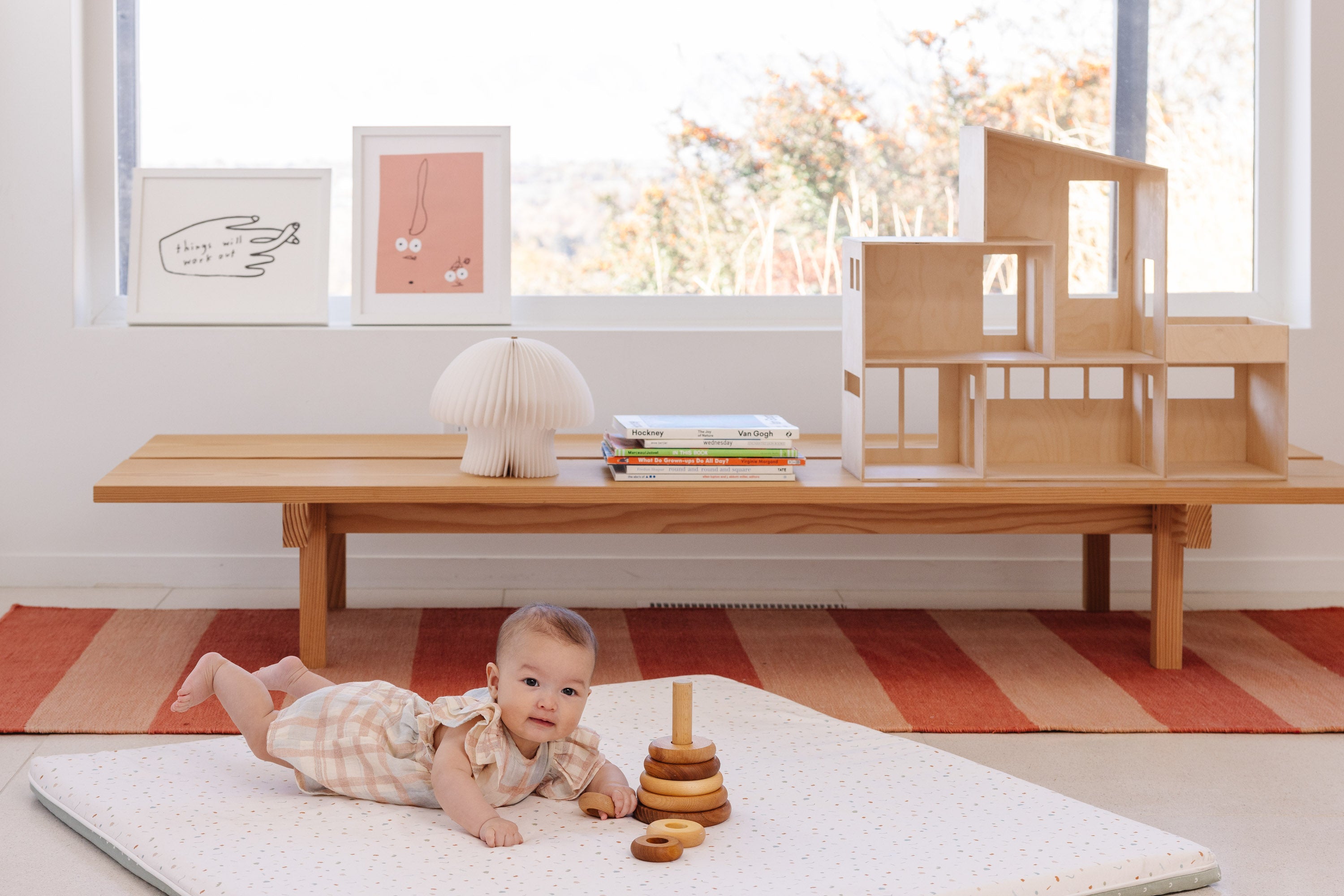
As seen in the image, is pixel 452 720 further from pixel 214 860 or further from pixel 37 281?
pixel 37 281

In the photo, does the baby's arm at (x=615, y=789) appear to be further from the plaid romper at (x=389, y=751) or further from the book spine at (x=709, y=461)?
the book spine at (x=709, y=461)

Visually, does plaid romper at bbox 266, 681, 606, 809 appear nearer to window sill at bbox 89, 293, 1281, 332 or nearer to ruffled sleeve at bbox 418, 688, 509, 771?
ruffled sleeve at bbox 418, 688, 509, 771

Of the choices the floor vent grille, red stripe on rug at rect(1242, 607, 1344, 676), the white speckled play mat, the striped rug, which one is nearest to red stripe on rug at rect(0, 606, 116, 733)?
the striped rug

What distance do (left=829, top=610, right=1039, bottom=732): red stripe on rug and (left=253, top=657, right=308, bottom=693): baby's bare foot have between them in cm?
97

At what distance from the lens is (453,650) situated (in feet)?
8.87

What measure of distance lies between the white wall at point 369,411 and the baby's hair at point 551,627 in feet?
4.86

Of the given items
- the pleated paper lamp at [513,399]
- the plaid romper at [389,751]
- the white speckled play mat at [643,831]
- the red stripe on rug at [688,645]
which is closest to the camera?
the white speckled play mat at [643,831]

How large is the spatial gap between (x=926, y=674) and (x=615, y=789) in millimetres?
938

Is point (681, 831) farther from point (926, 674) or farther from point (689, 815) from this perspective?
point (926, 674)

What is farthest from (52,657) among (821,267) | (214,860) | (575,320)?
(821,267)

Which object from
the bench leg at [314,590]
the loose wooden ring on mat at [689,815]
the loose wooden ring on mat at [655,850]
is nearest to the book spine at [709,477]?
the bench leg at [314,590]

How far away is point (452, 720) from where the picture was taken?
1.74m

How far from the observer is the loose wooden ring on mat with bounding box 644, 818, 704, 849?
1.67 metres

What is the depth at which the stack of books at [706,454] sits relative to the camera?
2.54m
